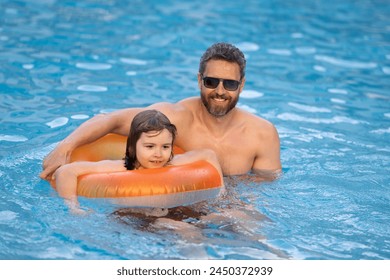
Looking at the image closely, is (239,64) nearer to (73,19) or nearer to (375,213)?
(375,213)

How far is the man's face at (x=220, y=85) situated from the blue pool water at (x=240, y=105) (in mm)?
615

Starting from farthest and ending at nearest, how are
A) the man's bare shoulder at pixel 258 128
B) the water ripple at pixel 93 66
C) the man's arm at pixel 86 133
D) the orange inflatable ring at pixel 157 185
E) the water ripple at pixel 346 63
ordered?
the water ripple at pixel 346 63 < the water ripple at pixel 93 66 < the man's bare shoulder at pixel 258 128 < the man's arm at pixel 86 133 < the orange inflatable ring at pixel 157 185

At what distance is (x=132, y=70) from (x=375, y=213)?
448cm

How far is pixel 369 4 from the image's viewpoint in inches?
545

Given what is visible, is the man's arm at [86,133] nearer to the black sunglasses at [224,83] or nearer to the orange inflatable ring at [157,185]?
the orange inflatable ring at [157,185]

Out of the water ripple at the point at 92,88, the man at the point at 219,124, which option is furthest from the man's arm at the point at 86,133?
the water ripple at the point at 92,88

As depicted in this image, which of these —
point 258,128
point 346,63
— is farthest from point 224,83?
point 346,63

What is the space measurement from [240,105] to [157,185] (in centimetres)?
342

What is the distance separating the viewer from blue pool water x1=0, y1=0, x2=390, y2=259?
466 centimetres

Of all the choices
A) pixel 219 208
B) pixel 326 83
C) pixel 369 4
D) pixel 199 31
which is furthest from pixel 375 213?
pixel 369 4

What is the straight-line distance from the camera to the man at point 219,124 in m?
5.52

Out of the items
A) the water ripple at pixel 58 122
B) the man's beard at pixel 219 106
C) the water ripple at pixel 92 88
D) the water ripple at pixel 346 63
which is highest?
the man's beard at pixel 219 106

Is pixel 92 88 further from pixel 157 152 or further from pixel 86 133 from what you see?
pixel 157 152

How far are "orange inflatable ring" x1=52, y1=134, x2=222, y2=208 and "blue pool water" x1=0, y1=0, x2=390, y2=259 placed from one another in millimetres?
87
